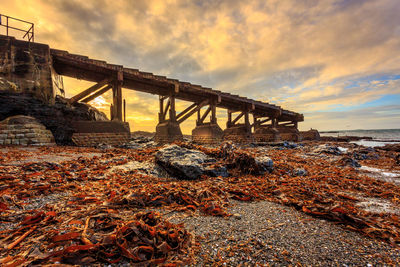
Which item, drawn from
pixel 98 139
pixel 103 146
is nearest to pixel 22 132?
pixel 98 139

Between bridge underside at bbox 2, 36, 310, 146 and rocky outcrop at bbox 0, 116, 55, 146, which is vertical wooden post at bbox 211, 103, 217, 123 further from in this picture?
rocky outcrop at bbox 0, 116, 55, 146

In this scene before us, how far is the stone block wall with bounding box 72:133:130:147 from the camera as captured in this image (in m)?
9.04

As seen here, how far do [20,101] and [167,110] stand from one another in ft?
27.8

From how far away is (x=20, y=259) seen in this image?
3.85 ft

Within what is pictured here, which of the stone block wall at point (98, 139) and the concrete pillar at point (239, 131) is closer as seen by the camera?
the stone block wall at point (98, 139)

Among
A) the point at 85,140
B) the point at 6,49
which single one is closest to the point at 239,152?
the point at 85,140

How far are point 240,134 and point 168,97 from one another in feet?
29.0

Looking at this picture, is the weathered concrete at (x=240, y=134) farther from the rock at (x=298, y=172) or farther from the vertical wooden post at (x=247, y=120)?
the rock at (x=298, y=172)

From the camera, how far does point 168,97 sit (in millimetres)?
12906

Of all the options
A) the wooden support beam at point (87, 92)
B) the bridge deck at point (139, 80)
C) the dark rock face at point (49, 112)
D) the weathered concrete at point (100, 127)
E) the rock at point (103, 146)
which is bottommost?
the rock at point (103, 146)

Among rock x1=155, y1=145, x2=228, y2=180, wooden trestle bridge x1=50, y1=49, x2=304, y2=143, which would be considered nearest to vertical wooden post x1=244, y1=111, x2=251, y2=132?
wooden trestle bridge x1=50, y1=49, x2=304, y2=143

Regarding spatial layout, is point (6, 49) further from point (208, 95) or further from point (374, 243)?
point (374, 243)

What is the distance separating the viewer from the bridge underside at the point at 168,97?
9.50m

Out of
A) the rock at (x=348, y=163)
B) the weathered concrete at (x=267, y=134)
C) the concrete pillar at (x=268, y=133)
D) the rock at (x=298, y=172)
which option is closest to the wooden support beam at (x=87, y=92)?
the rock at (x=298, y=172)
